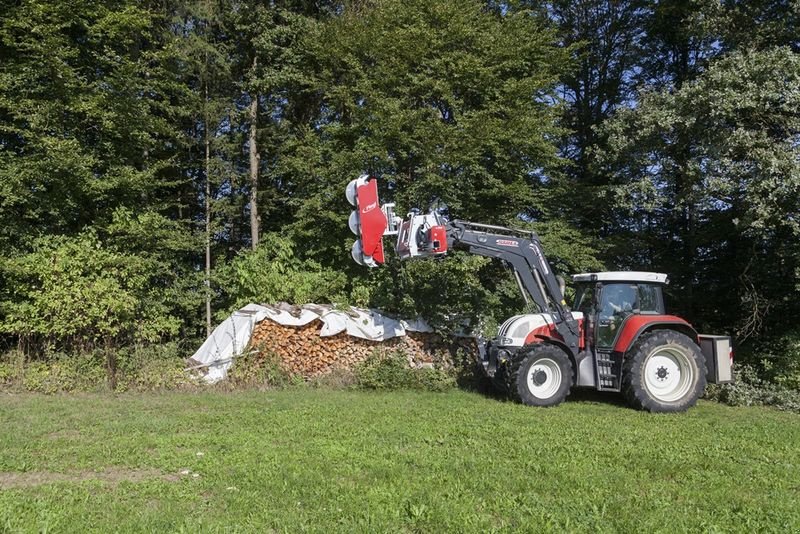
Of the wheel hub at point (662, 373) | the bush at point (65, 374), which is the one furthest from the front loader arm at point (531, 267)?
the bush at point (65, 374)

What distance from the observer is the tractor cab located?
957 centimetres

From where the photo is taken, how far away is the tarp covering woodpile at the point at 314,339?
36.8ft

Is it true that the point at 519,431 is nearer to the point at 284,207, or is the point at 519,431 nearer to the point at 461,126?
the point at 461,126

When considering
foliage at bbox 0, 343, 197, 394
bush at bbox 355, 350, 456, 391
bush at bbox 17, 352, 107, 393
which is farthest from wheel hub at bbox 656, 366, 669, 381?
bush at bbox 17, 352, 107, 393

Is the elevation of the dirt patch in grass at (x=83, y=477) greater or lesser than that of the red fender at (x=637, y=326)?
lesser

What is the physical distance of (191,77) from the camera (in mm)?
16812

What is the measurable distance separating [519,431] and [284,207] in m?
11.8

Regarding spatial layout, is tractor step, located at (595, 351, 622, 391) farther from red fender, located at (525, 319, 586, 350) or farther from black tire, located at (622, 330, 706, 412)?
red fender, located at (525, 319, 586, 350)

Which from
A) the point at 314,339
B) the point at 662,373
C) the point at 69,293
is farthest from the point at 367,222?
the point at 69,293

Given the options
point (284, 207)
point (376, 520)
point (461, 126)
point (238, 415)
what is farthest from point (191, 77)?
point (376, 520)

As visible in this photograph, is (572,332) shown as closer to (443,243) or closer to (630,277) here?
(630,277)

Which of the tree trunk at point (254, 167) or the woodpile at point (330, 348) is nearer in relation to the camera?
the woodpile at point (330, 348)

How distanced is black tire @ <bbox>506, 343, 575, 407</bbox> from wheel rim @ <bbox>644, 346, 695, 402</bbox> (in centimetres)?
123

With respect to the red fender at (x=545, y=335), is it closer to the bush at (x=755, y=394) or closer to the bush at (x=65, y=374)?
the bush at (x=755, y=394)
